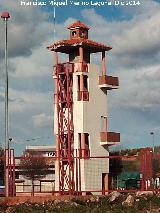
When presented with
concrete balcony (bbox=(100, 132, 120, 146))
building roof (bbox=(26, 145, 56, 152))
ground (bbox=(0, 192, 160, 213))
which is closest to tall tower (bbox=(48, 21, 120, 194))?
concrete balcony (bbox=(100, 132, 120, 146))

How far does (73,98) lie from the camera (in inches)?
1880

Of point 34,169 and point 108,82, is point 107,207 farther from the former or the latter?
point 34,169

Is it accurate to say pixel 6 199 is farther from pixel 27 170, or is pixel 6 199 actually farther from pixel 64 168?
pixel 27 170

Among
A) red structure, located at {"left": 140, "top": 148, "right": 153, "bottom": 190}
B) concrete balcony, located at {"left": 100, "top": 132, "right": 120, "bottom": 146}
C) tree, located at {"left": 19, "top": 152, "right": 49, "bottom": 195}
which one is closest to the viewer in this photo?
red structure, located at {"left": 140, "top": 148, "right": 153, "bottom": 190}

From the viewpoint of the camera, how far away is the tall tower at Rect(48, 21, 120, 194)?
1850 inches

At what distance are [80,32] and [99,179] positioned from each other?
13.6 meters

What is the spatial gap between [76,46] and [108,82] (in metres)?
4.53

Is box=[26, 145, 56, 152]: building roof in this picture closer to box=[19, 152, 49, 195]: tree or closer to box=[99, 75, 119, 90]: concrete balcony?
box=[19, 152, 49, 195]: tree

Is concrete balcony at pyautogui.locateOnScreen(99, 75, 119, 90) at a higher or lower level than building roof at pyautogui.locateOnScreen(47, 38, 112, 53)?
lower

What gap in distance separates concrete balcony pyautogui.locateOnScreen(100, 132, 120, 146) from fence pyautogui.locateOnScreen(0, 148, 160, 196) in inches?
59.7

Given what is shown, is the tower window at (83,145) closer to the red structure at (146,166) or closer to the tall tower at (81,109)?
the tall tower at (81,109)

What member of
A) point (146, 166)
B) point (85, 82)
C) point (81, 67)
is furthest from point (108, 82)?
point (146, 166)

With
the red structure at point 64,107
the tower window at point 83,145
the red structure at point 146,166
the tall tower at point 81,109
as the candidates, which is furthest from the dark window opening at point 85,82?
the red structure at point 146,166

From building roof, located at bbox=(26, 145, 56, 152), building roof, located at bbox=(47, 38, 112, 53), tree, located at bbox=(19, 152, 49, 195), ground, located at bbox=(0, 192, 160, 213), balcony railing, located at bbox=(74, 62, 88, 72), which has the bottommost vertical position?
ground, located at bbox=(0, 192, 160, 213)
